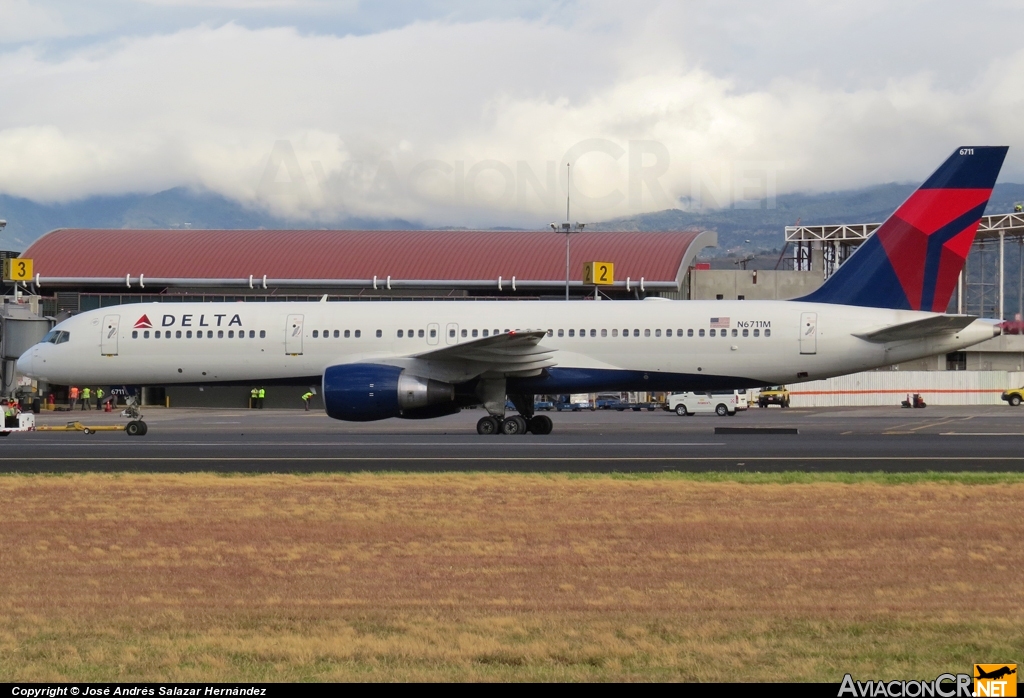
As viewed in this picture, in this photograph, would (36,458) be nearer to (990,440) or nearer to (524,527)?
(524,527)

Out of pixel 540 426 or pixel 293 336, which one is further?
pixel 540 426

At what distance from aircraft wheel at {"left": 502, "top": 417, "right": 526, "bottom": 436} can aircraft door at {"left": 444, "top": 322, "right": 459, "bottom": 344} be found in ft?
9.04

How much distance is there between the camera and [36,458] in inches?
909

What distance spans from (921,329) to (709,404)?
23.2m

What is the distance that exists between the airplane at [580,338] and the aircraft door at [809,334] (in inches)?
1.3

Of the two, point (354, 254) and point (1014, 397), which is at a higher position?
point (354, 254)

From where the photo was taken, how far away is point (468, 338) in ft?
106

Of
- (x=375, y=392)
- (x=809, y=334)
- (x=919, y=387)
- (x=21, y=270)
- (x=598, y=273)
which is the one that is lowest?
(x=919, y=387)

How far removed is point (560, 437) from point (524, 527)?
1680 centimetres

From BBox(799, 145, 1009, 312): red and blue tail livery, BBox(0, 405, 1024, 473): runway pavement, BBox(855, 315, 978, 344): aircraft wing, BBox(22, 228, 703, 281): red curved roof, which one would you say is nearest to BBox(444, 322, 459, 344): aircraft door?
BBox(0, 405, 1024, 473): runway pavement

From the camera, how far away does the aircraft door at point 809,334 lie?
30.7m

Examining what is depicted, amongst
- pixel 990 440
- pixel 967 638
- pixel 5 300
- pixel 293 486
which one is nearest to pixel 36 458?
pixel 293 486

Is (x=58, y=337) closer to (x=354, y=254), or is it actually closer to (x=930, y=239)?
(x=930, y=239)

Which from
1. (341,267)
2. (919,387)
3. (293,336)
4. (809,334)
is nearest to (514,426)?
(293,336)
